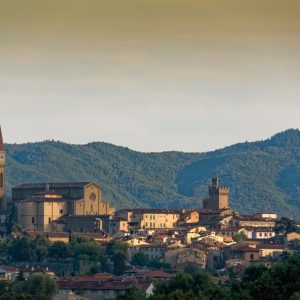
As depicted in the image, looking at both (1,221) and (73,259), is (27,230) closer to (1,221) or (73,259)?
(1,221)

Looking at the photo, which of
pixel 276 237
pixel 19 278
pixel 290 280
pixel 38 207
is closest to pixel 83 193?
pixel 38 207

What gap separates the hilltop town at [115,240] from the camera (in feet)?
407

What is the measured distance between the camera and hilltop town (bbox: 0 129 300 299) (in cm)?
12412

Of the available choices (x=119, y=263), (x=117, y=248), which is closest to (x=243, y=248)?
(x=117, y=248)

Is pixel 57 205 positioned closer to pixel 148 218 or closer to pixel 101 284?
pixel 148 218

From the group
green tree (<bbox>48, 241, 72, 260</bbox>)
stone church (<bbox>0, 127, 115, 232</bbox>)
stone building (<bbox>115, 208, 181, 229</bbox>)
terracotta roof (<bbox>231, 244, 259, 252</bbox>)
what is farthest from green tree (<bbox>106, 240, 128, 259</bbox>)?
stone building (<bbox>115, 208, 181, 229</bbox>)

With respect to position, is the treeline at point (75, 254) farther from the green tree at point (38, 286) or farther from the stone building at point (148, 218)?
the green tree at point (38, 286)

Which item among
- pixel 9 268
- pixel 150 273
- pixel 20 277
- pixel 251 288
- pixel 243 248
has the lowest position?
pixel 251 288

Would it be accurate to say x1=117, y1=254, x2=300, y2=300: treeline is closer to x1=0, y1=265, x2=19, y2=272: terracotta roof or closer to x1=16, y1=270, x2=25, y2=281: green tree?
x1=16, y1=270, x2=25, y2=281: green tree

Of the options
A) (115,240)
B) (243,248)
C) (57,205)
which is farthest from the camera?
(57,205)

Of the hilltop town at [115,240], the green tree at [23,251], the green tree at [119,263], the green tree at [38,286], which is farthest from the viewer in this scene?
the green tree at [23,251]

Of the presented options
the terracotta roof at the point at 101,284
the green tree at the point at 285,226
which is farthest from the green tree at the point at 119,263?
the green tree at the point at 285,226

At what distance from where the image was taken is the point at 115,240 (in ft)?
447

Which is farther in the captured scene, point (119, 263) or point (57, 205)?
point (57, 205)
